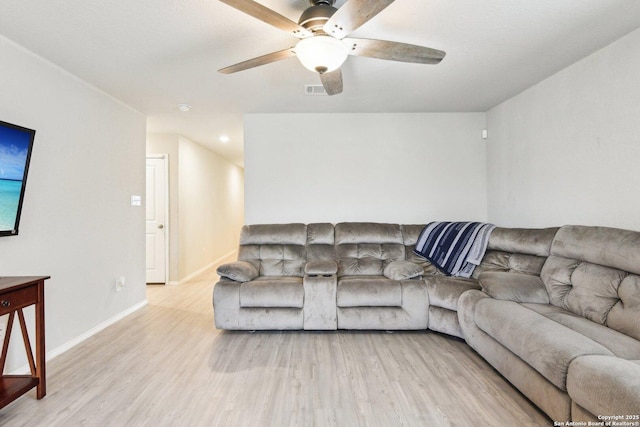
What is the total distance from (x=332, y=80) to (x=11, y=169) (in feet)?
7.27

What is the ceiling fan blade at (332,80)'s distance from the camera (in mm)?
1992

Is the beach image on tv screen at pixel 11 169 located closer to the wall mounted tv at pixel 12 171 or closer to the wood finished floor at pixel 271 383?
the wall mounted tv at pixel 12 171

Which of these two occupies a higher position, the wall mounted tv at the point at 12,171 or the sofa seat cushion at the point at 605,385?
the wall mounted tv at the point at 12,171

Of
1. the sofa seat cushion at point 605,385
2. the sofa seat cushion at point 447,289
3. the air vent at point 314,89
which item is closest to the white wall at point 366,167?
the air vent at point 314,89

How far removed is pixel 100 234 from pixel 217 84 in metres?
1.94

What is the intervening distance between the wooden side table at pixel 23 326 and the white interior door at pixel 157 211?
298 cm

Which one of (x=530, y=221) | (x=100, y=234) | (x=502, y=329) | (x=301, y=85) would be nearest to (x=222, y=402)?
(x=502, y=329)

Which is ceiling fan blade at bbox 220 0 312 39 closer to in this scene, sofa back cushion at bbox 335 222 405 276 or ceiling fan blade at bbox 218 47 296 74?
ceiling fan blade at bbox 218 47 296 74

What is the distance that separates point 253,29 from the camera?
6.66 feet

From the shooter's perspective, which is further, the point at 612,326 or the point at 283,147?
the point at 283,147

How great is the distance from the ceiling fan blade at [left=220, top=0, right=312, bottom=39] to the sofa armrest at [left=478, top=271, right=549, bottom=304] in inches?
88.1

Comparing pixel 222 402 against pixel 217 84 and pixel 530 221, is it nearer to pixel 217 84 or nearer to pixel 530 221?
pixel 217 84

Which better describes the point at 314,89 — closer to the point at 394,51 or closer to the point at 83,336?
the point at 394,51

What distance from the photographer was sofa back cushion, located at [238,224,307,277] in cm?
338
